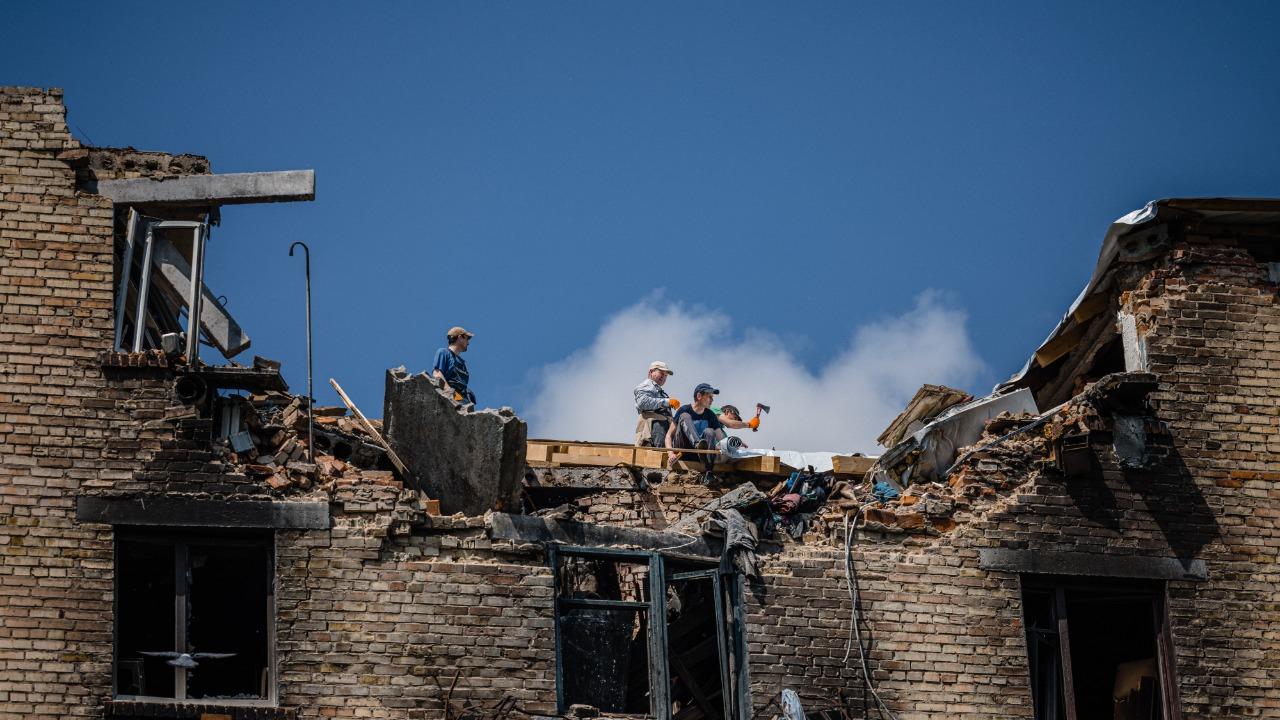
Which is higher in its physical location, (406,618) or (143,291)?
A: (143,291)

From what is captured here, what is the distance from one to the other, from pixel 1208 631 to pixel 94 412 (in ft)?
33.2

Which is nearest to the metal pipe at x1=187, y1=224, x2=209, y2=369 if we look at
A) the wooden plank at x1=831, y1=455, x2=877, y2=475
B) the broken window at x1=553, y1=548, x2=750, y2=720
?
the broken window at x1=553, y1=548, x2=750, y2=720

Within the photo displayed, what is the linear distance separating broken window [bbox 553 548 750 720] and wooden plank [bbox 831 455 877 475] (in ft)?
7.38

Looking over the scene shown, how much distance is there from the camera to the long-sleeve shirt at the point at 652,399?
1764 centimetres

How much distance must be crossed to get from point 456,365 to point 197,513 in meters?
3.36

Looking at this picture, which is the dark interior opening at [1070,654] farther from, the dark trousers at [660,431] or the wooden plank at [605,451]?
the dark trousers at [660,431]

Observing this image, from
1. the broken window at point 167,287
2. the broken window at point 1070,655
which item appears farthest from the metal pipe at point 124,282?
the broken window at point 1070,655

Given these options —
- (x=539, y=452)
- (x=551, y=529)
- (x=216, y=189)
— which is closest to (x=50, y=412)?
(x=216, y=189)

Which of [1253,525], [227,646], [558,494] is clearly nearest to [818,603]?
[558,494]

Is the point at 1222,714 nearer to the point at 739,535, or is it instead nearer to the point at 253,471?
the point at 739,535

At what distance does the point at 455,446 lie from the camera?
14797mm

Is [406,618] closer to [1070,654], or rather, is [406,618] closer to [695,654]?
[695,654]

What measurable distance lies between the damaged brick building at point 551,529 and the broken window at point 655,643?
0.10 feet

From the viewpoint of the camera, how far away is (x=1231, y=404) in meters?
15.8
